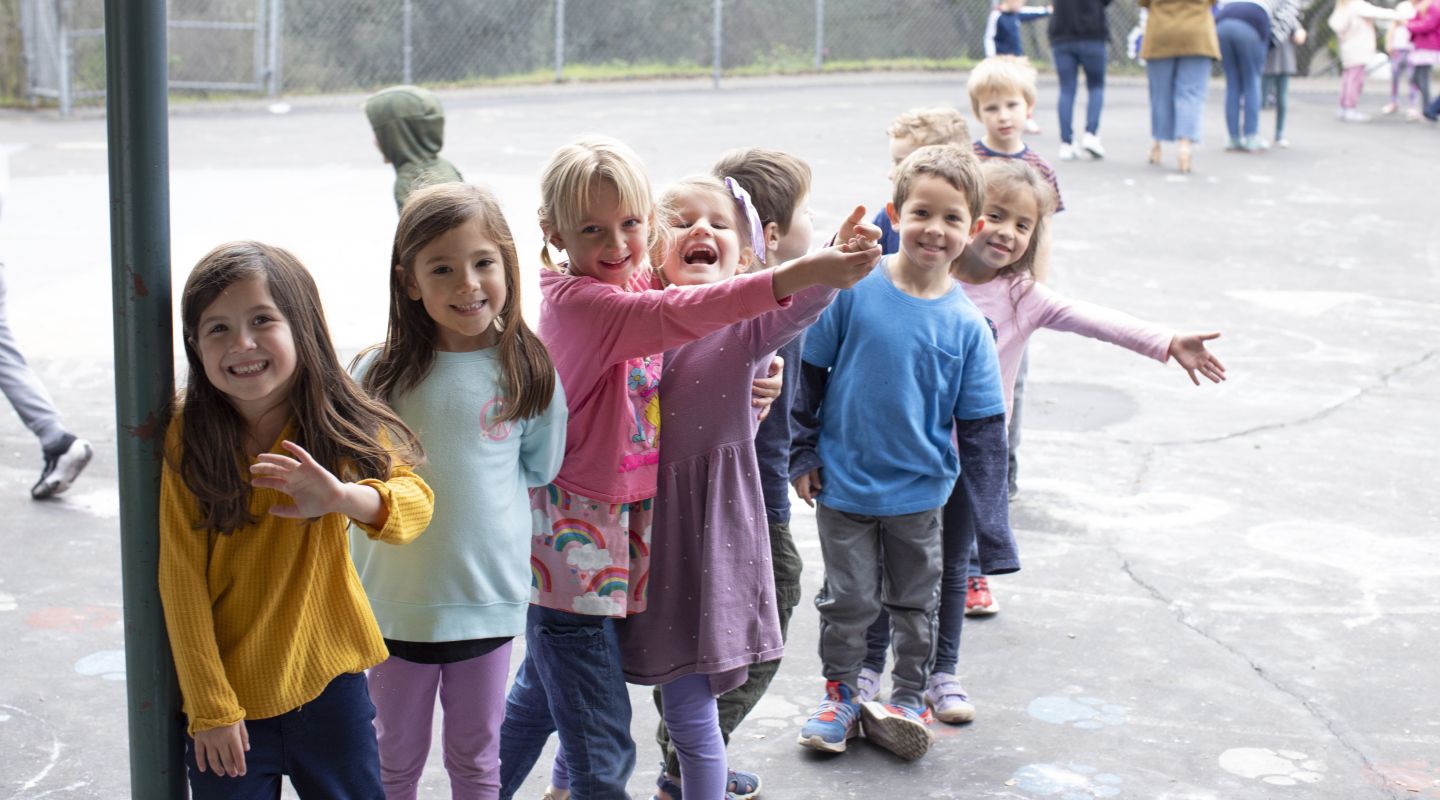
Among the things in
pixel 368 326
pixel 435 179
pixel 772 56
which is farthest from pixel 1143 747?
pixel 772 56

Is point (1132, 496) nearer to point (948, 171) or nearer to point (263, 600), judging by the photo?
point (948, 171)

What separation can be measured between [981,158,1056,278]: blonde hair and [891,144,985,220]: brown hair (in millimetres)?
397

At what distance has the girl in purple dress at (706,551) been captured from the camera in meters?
3.10

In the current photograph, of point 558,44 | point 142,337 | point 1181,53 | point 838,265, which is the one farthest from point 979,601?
point 558,44

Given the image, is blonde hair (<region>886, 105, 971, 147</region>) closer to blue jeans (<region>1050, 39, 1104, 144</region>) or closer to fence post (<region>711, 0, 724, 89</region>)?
blue jeans (<region>1050, 39, 1104, 144</region>)

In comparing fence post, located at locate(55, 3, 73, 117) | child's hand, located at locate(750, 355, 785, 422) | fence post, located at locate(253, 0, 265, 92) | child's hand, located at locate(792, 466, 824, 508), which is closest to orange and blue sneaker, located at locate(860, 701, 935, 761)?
child's hand, located at locate(792, 466, 824, 508)

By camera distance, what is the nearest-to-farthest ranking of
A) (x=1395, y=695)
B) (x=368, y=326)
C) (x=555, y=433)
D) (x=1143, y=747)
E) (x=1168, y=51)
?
(x=555, y=433) → (x=1143, y=747) → (x=1395, y=695) → (x=368, y=326) → (x=1168, y=51)

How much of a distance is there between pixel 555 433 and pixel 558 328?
0.23 metres

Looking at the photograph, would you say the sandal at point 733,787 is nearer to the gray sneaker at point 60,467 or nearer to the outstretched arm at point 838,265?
the outstretched arm at point 838,265

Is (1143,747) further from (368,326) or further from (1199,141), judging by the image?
(1199,141)

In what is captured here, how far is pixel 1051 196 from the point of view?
14.0 ft

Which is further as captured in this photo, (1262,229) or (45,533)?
(1262,229)

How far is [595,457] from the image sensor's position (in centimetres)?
307

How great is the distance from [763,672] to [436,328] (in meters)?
1.14
